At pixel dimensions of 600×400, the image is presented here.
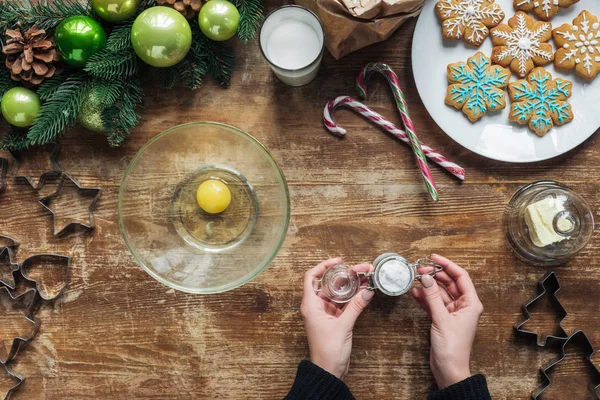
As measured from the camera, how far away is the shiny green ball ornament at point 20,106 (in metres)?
1.24

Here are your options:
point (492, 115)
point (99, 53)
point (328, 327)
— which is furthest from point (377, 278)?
point (99, 53)

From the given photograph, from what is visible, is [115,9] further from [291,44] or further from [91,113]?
[291,44]

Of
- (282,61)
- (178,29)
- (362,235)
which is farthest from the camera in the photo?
(362,235)

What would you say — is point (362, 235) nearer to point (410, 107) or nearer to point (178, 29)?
point (410, 107)

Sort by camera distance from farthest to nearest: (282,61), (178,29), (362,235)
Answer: (362,235), (282,61), (178,29)

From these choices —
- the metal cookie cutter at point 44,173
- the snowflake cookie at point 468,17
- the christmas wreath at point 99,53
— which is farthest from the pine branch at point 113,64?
the snowflake cookie at point 468,17

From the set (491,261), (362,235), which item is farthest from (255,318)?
(491,261)

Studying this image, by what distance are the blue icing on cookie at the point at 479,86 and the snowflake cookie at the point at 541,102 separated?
0.04 meters

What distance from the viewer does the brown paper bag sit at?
1.18 meters

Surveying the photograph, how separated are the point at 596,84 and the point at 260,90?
0.88 m

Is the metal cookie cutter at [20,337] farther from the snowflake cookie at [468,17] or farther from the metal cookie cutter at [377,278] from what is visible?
the snowflake cookie at [468,17]

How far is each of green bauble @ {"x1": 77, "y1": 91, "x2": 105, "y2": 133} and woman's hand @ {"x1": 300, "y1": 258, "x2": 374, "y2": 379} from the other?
65 cm

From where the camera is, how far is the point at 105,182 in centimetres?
139

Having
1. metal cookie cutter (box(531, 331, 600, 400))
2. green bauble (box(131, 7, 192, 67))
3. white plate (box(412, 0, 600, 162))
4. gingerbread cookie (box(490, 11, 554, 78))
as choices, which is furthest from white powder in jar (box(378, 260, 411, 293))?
green bauble (box(131, 7, 192, 67))
